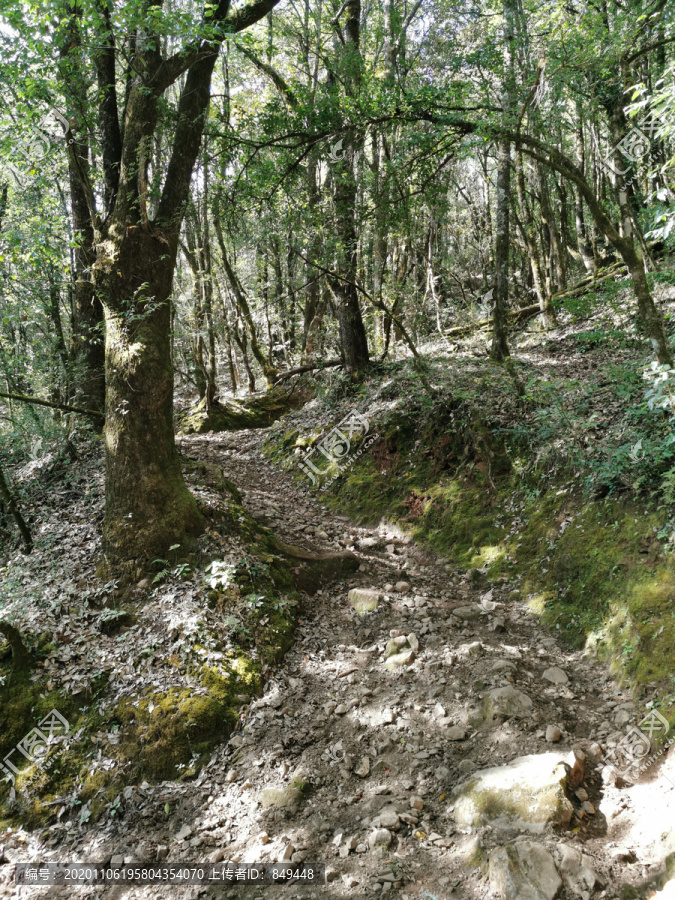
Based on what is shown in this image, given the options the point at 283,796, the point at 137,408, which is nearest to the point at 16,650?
the point at 137,408

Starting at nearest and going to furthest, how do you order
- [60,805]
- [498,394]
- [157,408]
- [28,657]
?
[60,805]
[28,657]
[157,408]
[498,394]

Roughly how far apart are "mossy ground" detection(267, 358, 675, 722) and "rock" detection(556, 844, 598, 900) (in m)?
1.20

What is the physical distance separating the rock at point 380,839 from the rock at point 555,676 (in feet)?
6.37

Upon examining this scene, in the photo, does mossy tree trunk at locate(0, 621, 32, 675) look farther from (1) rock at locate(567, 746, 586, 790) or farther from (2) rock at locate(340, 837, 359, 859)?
(1) rock at locate(567, 746, 586, 790)

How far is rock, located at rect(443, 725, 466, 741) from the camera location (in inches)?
150

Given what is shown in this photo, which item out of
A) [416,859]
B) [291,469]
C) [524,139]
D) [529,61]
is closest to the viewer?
[416,859]

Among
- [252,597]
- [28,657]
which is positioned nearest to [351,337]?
[252,597]

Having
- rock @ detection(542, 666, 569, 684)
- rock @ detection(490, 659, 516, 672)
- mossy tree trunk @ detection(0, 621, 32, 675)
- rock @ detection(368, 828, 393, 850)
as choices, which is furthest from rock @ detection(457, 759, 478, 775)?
mossy tree trunk @ detection(0, 621, 32, 675)

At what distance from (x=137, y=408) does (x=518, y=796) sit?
5001 millimetres

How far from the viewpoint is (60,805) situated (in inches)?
149

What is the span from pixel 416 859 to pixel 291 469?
823 cm

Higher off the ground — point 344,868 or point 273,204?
point 273,204

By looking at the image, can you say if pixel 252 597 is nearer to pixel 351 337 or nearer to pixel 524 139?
pixel 524 139

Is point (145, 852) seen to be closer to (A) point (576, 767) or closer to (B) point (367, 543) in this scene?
(A) point (576, 767)
